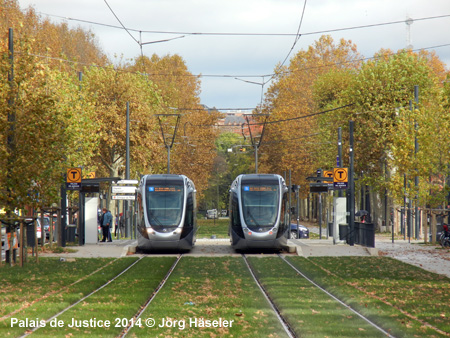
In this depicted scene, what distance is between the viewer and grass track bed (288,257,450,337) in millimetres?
12641

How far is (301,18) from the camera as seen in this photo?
31859mm

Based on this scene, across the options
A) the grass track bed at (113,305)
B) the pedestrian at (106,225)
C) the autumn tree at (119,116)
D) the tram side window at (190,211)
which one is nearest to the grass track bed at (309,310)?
the grass track bed at (113,305)

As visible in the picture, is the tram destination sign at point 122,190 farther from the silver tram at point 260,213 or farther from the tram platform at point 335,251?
the tram platform at point 335,251

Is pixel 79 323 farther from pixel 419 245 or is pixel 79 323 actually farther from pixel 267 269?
pixel 419 245

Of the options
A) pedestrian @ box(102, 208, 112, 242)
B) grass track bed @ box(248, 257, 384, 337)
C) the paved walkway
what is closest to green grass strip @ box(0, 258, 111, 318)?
the paved walkway

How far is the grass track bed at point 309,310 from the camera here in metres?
11.7

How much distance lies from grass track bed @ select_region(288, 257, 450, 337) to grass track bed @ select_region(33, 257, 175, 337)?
3.90 meters

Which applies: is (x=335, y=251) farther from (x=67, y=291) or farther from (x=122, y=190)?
(x=67, y=291)

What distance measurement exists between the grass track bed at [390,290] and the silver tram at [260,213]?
125 inches

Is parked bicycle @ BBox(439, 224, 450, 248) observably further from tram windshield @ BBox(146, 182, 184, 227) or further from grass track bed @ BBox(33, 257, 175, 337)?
grass track bed @ BBox(33, 257, 175, 337)

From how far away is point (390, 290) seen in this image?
17703mm

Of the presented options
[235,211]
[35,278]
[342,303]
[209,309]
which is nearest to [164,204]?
[235,211]

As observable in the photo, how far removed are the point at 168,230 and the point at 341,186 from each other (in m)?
7.37

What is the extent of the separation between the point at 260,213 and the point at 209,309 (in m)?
17.1
